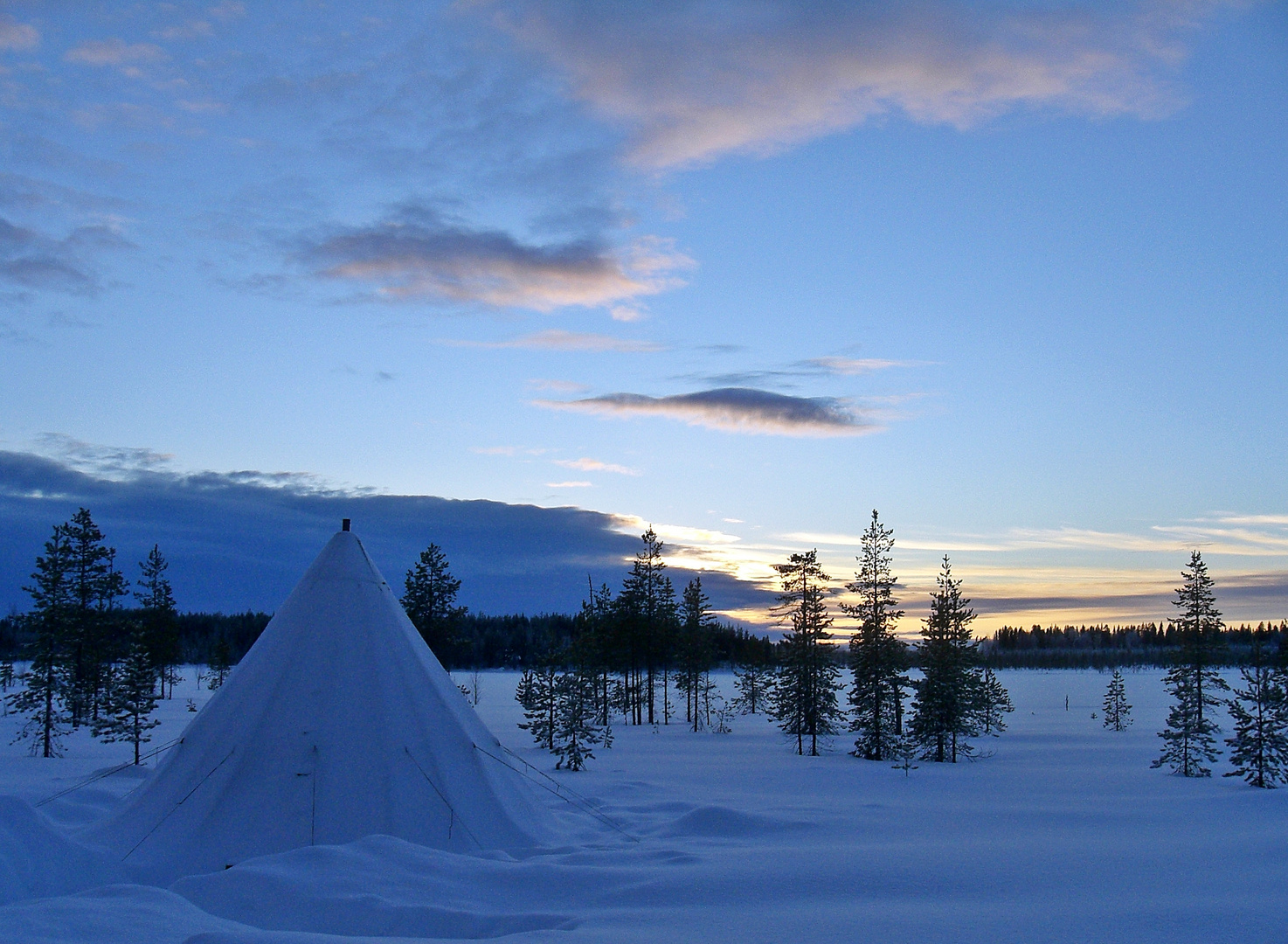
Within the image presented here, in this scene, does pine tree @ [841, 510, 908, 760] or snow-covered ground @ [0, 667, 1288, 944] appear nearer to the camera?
snow-covered ground @ [0, 667, 1288, 944]

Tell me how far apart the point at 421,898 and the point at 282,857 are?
1895 millimetres

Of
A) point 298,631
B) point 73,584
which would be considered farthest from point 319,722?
point 73,584

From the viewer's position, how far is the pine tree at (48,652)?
103 ft

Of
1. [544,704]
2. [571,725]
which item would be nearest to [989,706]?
[544,704]

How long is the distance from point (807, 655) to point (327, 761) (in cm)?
2734

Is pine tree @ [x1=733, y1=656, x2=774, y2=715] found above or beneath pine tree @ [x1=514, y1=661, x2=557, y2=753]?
beneath

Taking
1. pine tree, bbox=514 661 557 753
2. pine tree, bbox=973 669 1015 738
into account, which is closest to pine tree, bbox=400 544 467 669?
pine tree, bbox=514 661 557 753

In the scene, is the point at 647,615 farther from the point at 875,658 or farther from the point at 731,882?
the point at 731,882

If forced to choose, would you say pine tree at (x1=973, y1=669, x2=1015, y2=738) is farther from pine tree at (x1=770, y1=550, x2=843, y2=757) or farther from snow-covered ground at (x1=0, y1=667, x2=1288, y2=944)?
snow-covered ground at (x1=0, y1=667, x2=1288, y2=944)

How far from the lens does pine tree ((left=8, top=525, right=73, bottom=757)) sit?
103ft

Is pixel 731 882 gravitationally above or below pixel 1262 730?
above

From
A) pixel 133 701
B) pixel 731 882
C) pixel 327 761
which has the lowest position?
pixel 133 701

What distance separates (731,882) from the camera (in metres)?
10.1

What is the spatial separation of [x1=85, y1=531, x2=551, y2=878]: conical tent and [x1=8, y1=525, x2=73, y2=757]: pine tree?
22842 millimetres
